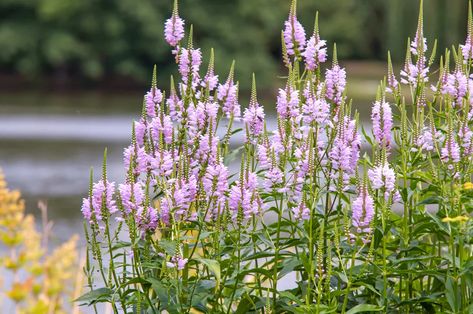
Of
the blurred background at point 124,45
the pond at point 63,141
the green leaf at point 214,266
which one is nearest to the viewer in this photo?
the green leaf at point 214,266

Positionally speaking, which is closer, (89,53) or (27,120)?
(27,120)

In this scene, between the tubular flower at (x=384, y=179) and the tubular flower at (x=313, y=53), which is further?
the tubular flower at (x=313, y=53)

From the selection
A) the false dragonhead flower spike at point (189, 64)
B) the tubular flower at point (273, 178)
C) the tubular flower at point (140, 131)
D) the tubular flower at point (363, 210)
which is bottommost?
the tubular flower at point (363, 210)

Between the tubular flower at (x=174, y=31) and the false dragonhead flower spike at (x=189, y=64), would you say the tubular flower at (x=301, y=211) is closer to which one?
the false dragonhead flower spike at (x=189, y=64)

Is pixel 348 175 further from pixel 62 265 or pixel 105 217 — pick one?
pixel 62 265

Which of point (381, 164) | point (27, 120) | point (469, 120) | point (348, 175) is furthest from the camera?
point (27, 120)

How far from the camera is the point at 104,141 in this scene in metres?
23.8

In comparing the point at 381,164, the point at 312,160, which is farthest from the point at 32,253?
the point at 381,164

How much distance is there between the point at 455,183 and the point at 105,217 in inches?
40.4

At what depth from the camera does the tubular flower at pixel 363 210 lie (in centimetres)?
259

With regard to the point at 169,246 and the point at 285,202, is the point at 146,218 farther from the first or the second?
the point at 285,202

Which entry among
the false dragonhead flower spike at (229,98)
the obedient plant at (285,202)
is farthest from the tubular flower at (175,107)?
the false dragonhead flower spike at (229,98)

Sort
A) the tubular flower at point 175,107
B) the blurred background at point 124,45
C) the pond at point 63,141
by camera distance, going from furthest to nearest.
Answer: the blurred background at point 124,45
the pond at point 63,141
the tubular flower at point 175,107

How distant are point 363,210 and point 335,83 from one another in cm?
55
